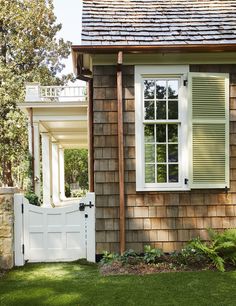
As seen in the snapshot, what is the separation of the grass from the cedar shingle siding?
2.90 ft

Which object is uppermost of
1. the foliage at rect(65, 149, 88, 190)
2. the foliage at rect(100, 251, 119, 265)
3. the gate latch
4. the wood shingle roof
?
the wood shingle roof

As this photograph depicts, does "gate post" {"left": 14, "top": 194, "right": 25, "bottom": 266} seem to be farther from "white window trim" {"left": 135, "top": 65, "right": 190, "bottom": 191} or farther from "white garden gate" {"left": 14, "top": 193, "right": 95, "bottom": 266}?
"white window trim" {"left": 135, "top": 65, "right": 190, "bottom": 191}

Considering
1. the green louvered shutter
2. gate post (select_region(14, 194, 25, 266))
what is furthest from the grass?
the green louvered shutter

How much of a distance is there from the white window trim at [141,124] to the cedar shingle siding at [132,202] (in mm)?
81

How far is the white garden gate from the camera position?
570cm

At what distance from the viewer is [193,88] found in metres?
5.98

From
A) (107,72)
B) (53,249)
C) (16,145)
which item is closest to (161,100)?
(107,72)

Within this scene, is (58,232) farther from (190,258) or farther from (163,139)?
(163,139)

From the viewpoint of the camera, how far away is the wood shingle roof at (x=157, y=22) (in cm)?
595

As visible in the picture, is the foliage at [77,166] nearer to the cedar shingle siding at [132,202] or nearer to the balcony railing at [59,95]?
the balcony railing at [59,95]

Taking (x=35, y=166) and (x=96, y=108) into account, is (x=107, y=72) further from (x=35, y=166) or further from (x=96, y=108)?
(x=35, y=166)

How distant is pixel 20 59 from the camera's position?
23344mm

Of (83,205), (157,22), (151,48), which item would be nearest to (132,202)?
(83,205)

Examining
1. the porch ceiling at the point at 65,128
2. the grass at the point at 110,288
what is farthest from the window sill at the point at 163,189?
the porch ceiling at the point at 65,128
